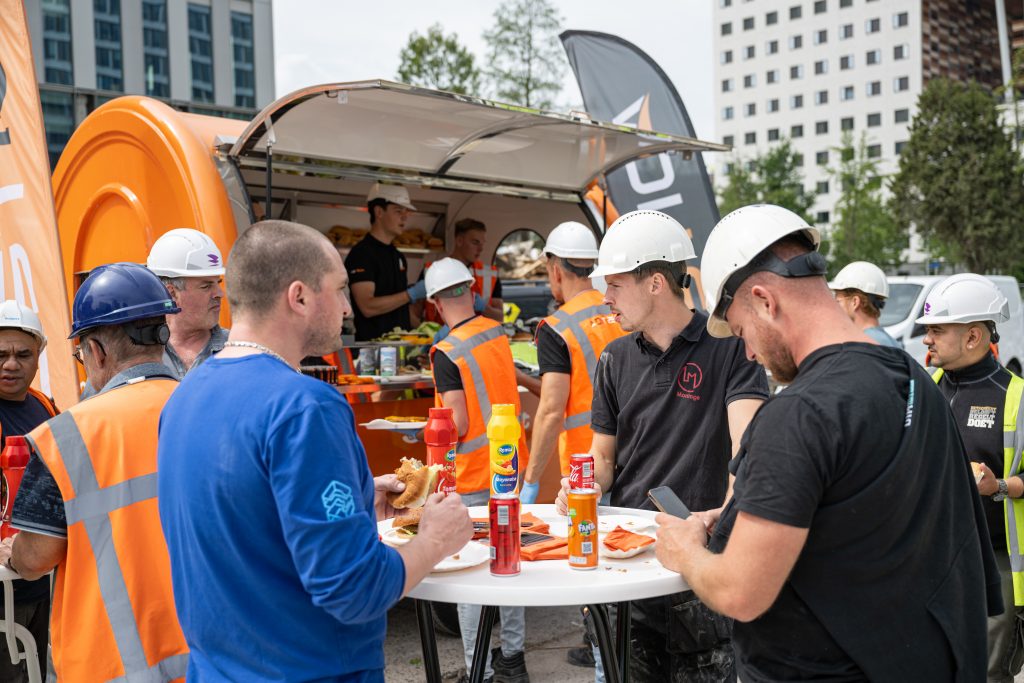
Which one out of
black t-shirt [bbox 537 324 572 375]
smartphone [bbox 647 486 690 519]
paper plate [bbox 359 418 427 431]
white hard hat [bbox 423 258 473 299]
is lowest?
paper plate [bbox 359 418 427 431]

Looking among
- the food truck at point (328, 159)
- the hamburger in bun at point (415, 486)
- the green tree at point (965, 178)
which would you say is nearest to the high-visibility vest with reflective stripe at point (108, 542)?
the hamburger in bun at point (415, 486)

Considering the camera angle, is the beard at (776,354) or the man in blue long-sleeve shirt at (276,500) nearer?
the man in blue long-sleeve shirt at (276,500)

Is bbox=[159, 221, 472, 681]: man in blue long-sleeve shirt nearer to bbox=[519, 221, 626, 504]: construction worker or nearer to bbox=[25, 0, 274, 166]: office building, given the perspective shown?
bbox=[519, 221, 626, 504]: construction worker

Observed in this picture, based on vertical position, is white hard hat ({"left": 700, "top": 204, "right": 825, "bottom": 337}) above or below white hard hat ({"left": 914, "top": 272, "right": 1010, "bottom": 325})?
above

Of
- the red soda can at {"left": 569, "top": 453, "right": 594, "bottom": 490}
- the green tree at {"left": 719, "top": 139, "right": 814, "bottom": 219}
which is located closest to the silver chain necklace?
the red soda can at {"left": 569, "top": 453, "right": 594, "bottom": 490}

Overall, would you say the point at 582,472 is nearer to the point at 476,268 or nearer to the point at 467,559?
the point at 467,559

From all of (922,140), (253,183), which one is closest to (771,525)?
(253,183)

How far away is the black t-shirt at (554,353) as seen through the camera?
14.8 feet

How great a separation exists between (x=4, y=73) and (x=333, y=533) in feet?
13.5

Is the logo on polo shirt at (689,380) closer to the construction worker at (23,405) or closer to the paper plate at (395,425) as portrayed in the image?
the paper plate at (395,425)

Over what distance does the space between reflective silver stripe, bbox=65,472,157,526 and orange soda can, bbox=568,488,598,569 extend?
1.20 metres

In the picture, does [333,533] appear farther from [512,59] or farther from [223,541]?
[512,59]

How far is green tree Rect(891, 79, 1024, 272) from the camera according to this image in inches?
1259

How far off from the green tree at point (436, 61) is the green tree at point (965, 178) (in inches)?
789
